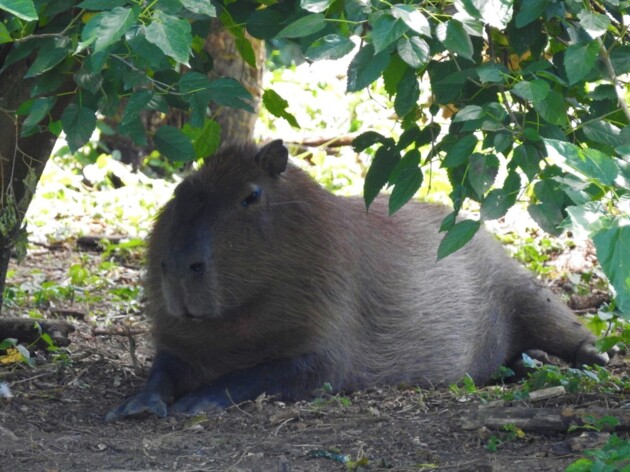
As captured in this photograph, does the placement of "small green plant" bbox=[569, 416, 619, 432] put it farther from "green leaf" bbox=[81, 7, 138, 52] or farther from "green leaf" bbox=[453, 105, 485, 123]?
"green leaf" bbox=[81, 7, 138, 52]

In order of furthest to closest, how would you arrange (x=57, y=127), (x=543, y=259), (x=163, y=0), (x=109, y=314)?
(x=543, y=259) < (x=109, y=314) < (x=57, y=127) < (x=163, y=0)

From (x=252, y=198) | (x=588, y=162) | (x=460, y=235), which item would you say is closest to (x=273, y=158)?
(x=252, y=198)

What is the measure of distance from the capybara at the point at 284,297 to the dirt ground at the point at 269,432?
0.69 feet

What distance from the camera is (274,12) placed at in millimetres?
3859

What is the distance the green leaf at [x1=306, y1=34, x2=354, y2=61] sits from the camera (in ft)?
9.92

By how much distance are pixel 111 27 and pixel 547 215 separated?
145cm

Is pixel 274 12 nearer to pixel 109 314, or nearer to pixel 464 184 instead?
pixel 464 184

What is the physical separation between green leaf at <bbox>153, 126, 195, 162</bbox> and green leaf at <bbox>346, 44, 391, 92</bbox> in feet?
3.50

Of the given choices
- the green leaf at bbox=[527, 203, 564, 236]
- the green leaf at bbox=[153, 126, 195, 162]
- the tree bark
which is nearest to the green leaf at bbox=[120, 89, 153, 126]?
the green leaf at bbox=[153, 126, 195, 162]

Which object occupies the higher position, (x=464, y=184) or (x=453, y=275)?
(x=464, y=184)

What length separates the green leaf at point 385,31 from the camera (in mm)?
2736

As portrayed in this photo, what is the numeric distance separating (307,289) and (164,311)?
2.30ft

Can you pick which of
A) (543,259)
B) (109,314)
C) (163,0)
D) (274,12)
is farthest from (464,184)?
(543,259)

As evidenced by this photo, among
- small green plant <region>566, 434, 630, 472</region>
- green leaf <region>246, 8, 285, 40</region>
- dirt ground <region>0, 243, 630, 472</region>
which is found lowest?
dirt ground <region>0, 243, 630, 472</region>
